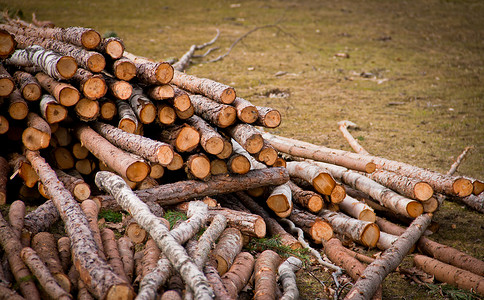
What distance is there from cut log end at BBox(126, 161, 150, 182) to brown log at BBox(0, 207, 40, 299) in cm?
116

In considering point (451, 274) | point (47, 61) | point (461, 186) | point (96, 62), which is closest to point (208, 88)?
point (96, 62)

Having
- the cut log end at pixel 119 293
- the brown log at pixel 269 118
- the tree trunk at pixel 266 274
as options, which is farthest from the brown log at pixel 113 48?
the cut log end at pixel 119 293

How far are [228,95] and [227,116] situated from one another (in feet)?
0.85

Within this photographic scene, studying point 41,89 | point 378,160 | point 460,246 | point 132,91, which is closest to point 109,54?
point 132,91

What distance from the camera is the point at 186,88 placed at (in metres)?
5.93

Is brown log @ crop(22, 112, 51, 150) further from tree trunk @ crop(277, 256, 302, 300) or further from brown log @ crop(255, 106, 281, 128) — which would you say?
tree trunk @ crop(277, 256, 302, 300)

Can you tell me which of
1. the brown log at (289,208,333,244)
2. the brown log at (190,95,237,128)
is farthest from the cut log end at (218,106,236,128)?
the brown log at (289,208,333,244)

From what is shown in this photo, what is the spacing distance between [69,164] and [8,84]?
3.90 feet

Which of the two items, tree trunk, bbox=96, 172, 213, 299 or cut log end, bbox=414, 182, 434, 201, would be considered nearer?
tree trunk, bbox=96, 172, 213, 299

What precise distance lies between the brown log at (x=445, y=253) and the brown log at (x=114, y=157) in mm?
3045

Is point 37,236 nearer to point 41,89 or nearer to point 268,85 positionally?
point 41,89

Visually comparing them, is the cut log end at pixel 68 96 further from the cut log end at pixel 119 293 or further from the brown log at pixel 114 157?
the cut log end at pixel 119 293

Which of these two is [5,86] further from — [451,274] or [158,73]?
[451,274]

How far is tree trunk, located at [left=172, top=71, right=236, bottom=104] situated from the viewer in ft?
16.9
